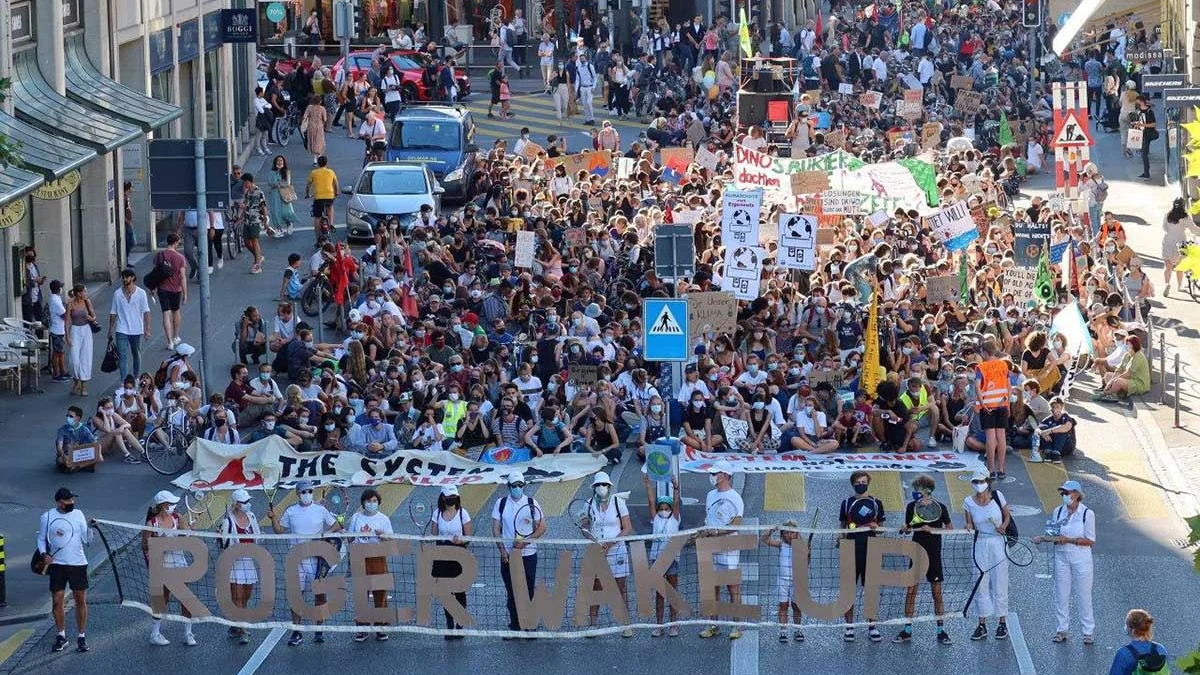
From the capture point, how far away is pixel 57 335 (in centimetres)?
2591

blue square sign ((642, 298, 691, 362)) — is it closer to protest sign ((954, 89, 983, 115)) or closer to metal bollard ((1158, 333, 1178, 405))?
metal bollard ((1158, 333, 1178, 405))

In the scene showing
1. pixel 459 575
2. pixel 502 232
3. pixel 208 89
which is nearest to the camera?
pixel 459 575

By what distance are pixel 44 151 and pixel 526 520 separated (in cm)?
1231

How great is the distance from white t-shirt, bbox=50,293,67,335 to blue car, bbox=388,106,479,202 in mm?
13077

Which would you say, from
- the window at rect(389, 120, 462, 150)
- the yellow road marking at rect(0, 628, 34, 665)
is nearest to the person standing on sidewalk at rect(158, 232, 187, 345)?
the yellow road marking at rect(0, 628, 34, 665)

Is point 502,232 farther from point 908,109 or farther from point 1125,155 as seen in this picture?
point 1125,155

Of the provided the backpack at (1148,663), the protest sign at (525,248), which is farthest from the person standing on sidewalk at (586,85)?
the backpack at (1148,663)

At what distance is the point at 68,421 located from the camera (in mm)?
22391

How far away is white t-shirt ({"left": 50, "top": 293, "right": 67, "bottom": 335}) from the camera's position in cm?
2584

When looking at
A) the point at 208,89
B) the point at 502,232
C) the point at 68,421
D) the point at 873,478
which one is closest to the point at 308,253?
the point at 502,232

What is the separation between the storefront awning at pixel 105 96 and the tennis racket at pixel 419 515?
11408mm

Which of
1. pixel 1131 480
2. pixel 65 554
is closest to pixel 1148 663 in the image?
pixel 65 554

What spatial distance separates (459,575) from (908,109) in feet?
93.7

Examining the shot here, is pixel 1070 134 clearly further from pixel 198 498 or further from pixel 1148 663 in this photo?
pixel 1148 663
